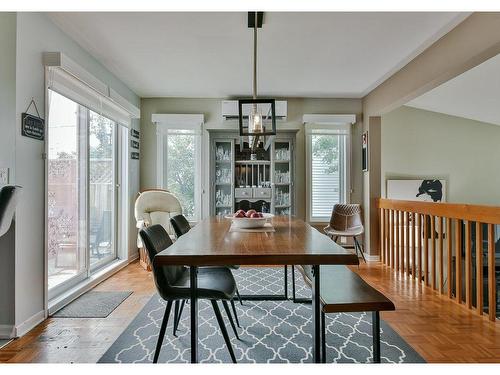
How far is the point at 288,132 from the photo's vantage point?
4828 mm

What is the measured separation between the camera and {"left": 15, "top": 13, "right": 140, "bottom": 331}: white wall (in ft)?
7.61

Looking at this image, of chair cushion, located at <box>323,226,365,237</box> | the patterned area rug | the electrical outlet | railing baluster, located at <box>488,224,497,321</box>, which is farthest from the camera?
chair cushion, located at <box>323,226,365,237</box>

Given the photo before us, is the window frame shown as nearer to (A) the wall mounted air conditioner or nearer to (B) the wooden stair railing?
(A) the wall mounted air conditioner

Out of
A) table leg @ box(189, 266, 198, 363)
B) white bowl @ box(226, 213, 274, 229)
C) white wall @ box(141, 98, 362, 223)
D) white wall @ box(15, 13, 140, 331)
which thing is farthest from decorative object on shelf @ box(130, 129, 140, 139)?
table leg @ box(189, 266, 198, 363)

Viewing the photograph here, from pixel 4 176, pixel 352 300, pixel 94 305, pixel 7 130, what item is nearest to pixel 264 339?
pixel 352 300

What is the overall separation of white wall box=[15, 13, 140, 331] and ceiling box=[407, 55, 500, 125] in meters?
3.91

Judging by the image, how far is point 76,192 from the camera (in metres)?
3.38

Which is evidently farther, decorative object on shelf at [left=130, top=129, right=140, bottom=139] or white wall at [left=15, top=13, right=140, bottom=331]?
decorative object on shelf at [left=130, top=129, right=140, bottom=139]

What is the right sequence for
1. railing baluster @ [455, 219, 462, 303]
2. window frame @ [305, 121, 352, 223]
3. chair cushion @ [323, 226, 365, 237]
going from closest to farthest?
1. railing baluster @ [455, 219, 462, 303]
2. chair cushion @ [323, 226, 365, 237]
3. window frame @ [305, 121, 352, 223]

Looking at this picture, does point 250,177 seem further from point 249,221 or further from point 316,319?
point 316,319

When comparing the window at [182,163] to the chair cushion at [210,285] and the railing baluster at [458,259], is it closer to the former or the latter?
the chair cushion at [210,285]

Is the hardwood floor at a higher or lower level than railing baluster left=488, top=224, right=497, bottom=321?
lower

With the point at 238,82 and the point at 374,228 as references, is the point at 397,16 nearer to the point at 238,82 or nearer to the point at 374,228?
the point at 238,82

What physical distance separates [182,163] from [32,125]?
106 inches
